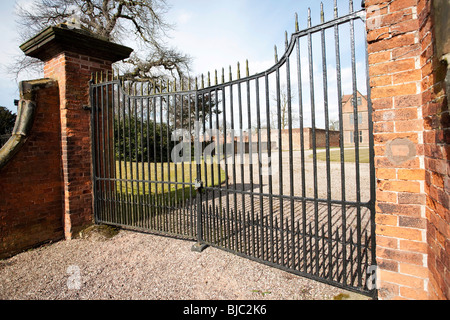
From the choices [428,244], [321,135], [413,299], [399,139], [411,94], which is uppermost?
[321,135]

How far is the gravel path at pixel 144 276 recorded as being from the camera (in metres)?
2.57

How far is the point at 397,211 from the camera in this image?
6.31 feet

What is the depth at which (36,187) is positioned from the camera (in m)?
3.90

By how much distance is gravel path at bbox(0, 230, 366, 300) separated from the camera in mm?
2574

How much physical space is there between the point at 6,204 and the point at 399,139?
5252 millimetres

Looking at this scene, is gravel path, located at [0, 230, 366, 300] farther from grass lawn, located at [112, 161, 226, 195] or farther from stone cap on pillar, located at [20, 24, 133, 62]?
stone cap on pillar, located at [20, 24, 133, 62]

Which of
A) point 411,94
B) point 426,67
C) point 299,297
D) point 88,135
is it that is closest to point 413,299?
point 299,297

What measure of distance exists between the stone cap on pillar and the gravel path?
11.6 ft

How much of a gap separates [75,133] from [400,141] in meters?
4.90

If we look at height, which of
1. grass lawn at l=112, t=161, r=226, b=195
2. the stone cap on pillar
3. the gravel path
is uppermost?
the stone cap on pillar

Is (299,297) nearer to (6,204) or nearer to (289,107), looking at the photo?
(289,107)

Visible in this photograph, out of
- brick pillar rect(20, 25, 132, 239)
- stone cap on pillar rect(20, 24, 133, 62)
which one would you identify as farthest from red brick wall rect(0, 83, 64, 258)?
stone cap on pillar rect(20, 24, 133, 62)

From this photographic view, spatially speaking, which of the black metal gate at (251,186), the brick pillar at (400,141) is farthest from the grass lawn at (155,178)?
the brick pillar at (400,141)
